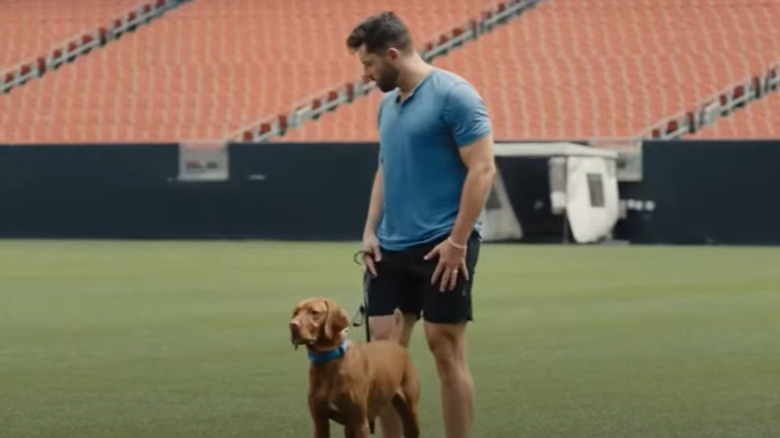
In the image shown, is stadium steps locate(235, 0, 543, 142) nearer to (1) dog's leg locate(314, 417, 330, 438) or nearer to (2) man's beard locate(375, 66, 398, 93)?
(2) man's beard locate(375, 66, 398, 93)

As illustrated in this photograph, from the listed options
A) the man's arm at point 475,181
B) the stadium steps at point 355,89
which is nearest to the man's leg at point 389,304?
the man's arm at point 475,181

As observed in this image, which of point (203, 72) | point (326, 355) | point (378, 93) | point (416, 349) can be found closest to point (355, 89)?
point (378, 93)

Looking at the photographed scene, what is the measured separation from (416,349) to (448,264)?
5.36 m

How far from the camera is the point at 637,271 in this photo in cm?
2062

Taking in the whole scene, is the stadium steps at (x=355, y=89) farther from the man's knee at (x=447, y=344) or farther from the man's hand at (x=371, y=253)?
the man's knee at (x=447, y=344)

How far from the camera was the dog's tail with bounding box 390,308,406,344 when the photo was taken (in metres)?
6.95

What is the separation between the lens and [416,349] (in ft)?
39.3

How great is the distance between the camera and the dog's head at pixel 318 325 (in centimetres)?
637

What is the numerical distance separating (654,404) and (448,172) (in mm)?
2904

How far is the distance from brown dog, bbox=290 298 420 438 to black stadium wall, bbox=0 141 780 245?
67.9 feet

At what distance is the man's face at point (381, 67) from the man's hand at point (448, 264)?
1.94ft

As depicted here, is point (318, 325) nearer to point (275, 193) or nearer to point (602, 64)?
point (275, 193)

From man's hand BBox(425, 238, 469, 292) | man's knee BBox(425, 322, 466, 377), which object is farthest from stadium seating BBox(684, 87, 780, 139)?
man's hand BBox(425, 238, 469, 292)

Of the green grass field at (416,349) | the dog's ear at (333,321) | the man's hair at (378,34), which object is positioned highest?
the man's hair at (378,34)
